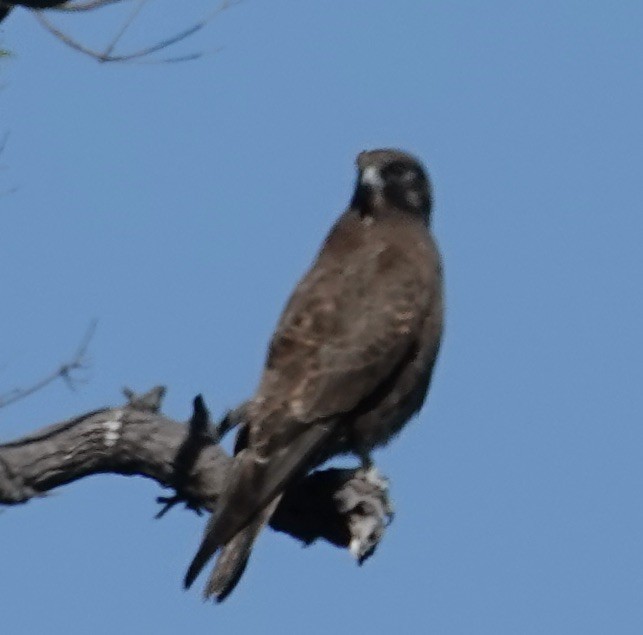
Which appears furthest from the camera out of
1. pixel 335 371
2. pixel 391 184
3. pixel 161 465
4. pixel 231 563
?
pixel 391 184

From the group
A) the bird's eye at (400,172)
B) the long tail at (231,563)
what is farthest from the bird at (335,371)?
→ the bird's eye at (400,172)

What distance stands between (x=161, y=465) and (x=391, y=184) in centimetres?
192

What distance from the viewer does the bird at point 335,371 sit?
436cm

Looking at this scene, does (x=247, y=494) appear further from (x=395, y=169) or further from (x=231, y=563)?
(x=395, y=169)

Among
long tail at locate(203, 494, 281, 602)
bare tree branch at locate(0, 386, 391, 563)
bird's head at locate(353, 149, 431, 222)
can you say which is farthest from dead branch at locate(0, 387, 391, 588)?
bird's head at locate(353, 149, 431, 222)

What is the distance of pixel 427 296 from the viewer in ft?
17.1

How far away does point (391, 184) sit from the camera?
5789 mm

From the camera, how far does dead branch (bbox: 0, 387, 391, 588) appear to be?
407 cm

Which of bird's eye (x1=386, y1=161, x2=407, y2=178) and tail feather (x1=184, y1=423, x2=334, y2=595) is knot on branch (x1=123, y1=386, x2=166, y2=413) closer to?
tail feather (x1=184, y1=423, x2=334, y2=595)

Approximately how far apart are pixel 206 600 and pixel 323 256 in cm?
147

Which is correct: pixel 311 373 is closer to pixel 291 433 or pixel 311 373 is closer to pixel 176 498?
pixel 291 433

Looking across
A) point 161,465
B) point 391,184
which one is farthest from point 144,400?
point 391,184

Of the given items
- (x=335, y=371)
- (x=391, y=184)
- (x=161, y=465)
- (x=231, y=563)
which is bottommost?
(x=231, y=563)

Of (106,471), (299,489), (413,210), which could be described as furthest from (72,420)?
(413,210)
